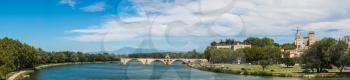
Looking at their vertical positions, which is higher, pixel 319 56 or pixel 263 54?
pixel 263 54

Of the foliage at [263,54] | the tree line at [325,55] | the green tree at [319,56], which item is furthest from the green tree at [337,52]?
the foliage at [263,54]

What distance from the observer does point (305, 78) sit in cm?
5725

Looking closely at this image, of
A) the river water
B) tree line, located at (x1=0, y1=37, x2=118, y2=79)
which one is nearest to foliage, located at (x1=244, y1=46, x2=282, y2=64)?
the river water

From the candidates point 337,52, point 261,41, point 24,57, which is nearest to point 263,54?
point 337,52

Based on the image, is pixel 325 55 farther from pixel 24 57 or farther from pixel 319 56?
pixel 24 57

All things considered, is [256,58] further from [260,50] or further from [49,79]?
[49,79]

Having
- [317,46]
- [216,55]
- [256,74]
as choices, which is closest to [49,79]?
[256,74]

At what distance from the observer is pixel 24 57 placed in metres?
77.1

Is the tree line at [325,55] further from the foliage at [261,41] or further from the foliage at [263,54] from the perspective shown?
the foliage at [261,41]

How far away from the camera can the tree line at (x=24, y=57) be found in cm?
5184

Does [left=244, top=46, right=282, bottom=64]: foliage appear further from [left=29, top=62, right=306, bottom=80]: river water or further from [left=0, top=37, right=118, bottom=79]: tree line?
[left=0, top=37, right=118, bottom=79]: tree line

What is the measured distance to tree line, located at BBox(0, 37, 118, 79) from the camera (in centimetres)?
5184

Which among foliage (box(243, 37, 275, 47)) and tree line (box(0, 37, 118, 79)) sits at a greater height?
foliage (box(243, 37, 275, 47))

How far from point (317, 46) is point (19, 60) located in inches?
1674
